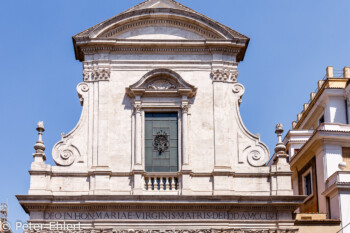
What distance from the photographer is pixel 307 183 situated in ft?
112

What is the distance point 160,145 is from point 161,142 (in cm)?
13

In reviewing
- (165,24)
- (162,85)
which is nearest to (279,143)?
(162,85)

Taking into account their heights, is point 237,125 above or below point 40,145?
above

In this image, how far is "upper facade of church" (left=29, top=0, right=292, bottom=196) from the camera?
2617 cm

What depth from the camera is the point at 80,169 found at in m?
26.4

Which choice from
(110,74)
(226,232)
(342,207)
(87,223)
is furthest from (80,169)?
(342,207)

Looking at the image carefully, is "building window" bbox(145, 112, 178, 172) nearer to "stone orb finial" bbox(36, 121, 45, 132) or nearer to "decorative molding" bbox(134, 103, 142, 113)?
"decorative molding" bbox(134, 103, 142, 113)

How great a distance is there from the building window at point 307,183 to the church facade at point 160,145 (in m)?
7.18

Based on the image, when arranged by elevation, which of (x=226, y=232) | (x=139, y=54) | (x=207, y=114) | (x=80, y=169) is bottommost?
(x=226, y=232)

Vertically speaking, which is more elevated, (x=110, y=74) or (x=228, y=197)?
(x=110, y=74)

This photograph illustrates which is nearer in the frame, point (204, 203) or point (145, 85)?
point (204, 203)

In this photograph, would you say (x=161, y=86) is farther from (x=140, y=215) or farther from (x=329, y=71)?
(x=329, y=71)

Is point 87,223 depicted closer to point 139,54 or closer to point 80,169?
point 80,169

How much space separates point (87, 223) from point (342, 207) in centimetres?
968
